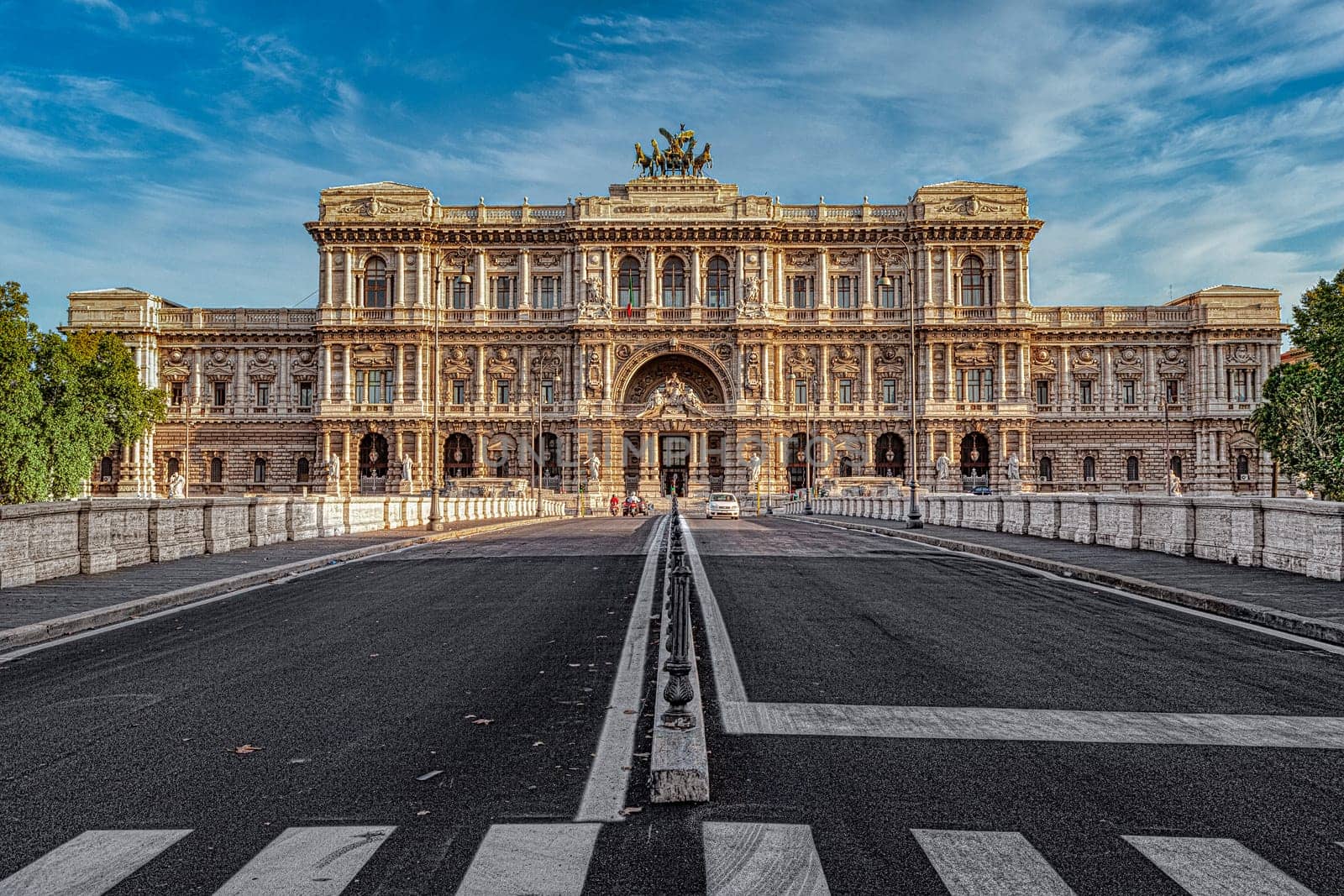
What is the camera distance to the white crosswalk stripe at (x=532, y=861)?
12.0ft

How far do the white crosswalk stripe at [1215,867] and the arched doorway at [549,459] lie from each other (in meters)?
63.0

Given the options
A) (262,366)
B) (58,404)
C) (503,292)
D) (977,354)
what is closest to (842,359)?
(977,354)

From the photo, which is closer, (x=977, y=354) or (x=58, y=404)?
(x=58, y=404)

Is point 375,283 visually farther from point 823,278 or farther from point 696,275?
point 823,278

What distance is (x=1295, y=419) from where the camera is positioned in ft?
156

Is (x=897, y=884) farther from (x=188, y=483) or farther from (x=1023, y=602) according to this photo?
(x=188, y=483)

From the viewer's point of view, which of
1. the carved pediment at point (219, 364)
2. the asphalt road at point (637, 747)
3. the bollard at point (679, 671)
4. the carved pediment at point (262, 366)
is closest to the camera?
the asphalt road at point (637, 747)

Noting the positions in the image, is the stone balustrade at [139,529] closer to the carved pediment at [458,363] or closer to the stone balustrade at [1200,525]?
the stone balustrade at [1200,525]

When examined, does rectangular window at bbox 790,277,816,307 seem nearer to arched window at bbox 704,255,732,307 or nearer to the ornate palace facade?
→ the ornate palace facade

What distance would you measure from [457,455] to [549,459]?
6382 mm

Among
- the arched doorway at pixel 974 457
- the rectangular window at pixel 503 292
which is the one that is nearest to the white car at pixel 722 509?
the arched doorway at pixel 974 457

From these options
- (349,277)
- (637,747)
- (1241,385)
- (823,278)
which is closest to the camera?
(637,747)

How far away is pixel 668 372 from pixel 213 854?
65765 mm

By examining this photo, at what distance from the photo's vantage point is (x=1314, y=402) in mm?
44250
